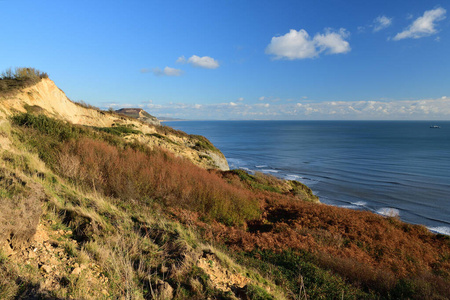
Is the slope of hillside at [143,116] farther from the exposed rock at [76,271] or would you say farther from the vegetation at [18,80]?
the exposed rock at [76,271]

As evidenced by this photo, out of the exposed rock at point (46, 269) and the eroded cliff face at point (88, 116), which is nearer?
the exposed rock at point (46, 269)

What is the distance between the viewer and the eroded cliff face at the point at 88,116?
17.1 metres

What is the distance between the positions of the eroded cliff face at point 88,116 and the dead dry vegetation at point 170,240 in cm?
451

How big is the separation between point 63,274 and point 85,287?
20.1 inches

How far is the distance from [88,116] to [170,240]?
25155 mm

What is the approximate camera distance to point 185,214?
918 cm

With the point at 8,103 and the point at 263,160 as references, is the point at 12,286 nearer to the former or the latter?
the point at 8,103

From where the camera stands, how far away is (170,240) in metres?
5.89

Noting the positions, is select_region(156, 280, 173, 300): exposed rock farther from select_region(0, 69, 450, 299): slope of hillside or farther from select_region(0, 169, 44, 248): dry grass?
select_region(0, 169, 44, 248): dry grass

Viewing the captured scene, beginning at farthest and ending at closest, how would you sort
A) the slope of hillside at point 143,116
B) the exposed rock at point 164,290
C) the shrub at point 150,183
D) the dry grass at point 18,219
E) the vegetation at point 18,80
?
the slope of hillside at point 143,116 < the vegetation at point 18,80 < the shrub at point 150,183 < the dry grass at point 18,219 < the exposed rock at point 164,290

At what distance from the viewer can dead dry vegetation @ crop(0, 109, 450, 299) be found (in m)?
4.04

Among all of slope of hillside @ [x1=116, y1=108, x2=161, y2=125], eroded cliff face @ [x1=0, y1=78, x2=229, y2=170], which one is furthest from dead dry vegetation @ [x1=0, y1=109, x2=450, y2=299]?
slope of hillside @ [x1=116, y1=108, x2=161, y2=125]

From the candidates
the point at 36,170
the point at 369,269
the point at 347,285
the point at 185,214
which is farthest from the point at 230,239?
the point at 36,170

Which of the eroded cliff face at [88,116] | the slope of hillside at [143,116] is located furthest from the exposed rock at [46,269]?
the slope of hillside at [143,116]
